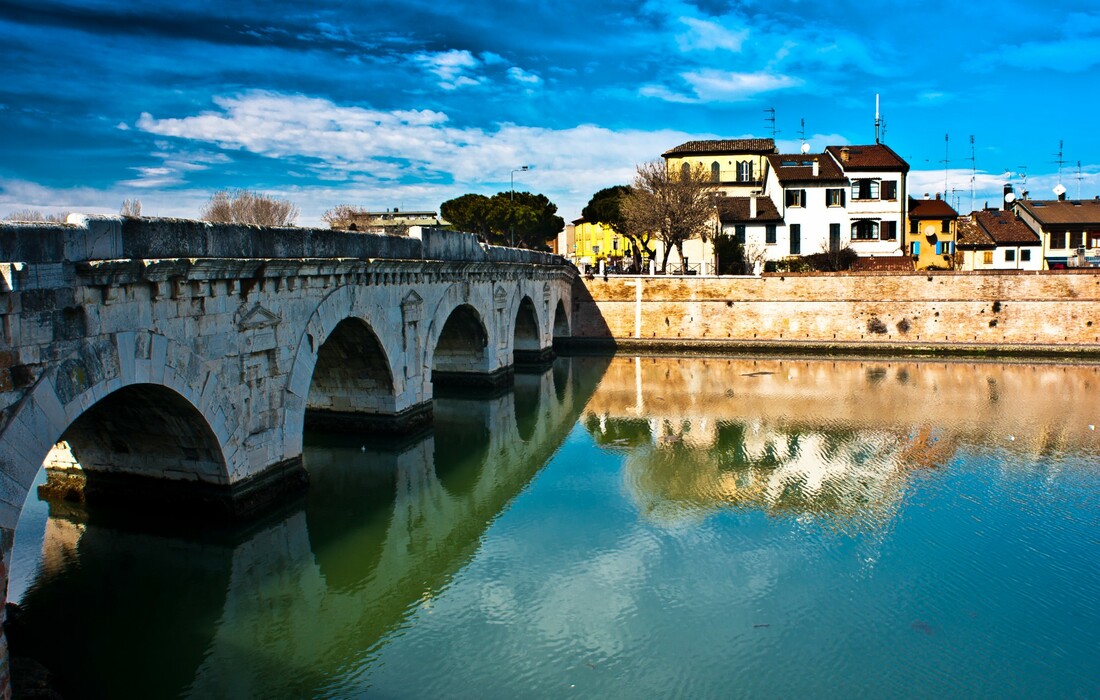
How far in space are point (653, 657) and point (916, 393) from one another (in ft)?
71.1

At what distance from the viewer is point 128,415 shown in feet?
42.5

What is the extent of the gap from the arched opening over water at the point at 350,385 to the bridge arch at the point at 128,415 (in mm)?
5863

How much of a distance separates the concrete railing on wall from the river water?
4.97 metres

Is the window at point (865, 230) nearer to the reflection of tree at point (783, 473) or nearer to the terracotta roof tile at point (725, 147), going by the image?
the terracotta roof tile at point (725, 147)

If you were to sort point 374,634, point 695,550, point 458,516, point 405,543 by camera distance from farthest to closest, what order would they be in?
point 458,516, point 405,543, point 695,550, point 374,634

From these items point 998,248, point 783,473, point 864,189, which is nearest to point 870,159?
point 864,189

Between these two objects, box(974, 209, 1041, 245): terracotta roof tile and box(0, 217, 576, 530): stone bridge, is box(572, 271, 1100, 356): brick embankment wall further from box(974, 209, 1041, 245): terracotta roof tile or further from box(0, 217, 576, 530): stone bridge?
box(0, 217, 576, 530): stone bridge

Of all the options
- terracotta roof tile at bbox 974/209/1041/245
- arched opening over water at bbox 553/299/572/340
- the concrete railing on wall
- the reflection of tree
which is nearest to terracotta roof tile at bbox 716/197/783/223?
arched opening over water at bbox 553/299/572/340

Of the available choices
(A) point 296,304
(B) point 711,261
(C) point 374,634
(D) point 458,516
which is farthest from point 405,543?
(B) point 711,261

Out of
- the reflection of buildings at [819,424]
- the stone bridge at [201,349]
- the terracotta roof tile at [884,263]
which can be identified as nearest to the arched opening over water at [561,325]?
the reflection of buildings at [819,424]

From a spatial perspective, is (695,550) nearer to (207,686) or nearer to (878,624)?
(878,624)

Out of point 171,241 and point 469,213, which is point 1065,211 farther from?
point 171,241

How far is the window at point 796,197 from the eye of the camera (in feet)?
156

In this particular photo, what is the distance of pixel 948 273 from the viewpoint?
38688mm
